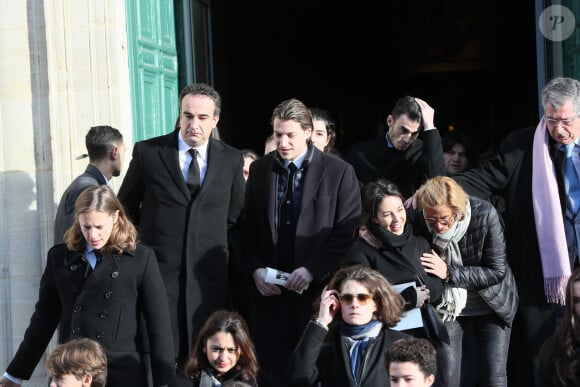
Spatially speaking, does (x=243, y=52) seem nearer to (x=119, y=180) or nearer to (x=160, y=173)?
(x=119, y=180)

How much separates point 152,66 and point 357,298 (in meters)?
3.56

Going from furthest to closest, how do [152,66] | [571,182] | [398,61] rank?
[398,61] → [152,66] → [571,182]

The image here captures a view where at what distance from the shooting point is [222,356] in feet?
17.8

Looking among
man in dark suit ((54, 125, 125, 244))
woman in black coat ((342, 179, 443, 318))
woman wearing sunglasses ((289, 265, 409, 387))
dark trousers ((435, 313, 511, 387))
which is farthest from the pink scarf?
man in dark suit ((54, 125, 125, 244))

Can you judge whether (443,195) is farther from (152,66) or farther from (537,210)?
(152,66)

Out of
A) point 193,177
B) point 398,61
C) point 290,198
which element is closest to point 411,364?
point 290,198

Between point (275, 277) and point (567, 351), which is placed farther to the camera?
point (275, 277)

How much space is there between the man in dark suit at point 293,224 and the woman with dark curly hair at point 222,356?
64 centimetres

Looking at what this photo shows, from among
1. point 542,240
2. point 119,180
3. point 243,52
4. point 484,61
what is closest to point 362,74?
point 484,61

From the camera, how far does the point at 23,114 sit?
761 cm

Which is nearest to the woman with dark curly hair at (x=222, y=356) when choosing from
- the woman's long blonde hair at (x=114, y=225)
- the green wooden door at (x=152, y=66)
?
the woman's long blonde hair at (x=114, y=225)

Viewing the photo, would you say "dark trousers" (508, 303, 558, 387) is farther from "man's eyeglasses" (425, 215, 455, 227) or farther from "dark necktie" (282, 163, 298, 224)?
"dark necktie" (282, 163, 298, 224)

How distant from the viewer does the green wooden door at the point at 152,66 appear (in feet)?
26.1

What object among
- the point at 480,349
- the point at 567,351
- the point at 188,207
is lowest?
the point at 480,349
